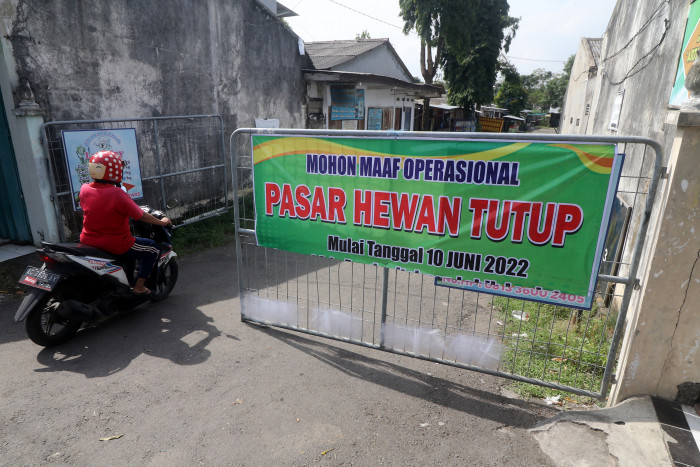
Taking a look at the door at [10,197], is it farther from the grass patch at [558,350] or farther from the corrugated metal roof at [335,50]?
the corrugated metal roof at [335,50]

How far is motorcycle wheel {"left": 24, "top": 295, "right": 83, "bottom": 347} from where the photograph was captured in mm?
3689

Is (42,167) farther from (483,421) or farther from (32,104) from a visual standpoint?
(483,421)

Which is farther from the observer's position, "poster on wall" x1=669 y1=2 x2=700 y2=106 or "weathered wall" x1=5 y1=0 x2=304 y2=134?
"weathered wall" x1=5 y1=0 x2=304 y2=134

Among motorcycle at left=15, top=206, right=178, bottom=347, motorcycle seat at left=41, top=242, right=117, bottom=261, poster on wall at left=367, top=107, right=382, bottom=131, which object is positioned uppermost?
poster on wall at left=367, top=107, right=382, bottom=131

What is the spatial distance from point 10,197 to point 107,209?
3.04m

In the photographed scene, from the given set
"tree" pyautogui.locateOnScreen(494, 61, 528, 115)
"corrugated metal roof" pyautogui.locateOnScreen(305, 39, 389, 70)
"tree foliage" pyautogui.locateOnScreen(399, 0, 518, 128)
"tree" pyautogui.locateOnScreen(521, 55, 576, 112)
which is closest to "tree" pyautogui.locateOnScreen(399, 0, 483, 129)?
"tree foliage" pyautogui.locateOnScreen(399, 0, 518, 128)

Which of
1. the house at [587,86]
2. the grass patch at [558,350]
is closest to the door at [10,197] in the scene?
the grass patch at [558,350]

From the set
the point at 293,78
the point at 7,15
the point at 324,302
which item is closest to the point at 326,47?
the point at 293,78

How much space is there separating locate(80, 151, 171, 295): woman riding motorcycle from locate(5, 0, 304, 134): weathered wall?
2.63 meters

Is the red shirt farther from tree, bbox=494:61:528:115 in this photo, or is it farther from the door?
tree, bbox=494:61:528:115

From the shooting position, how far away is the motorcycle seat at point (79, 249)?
3807mm

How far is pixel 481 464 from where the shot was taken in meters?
2.73

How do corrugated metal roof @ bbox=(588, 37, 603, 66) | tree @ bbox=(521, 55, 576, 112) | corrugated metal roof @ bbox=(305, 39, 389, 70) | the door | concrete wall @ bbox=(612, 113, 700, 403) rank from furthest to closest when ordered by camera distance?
tree @ bbox=(521, 55, 576, 112) < corrugated metal roof @ bbox=(305, 39, 389, 70) < corrugated metal roof @ bbox=(588, 37, 603, 66) < the door < concrete wall @ bbox=(612, 113, 700, 403)

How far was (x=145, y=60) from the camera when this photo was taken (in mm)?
7000
